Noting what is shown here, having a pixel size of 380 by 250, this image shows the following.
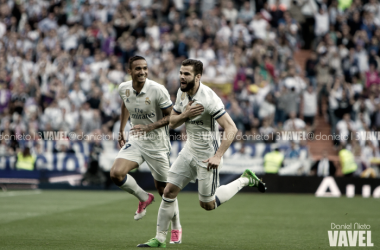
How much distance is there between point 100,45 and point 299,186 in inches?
389

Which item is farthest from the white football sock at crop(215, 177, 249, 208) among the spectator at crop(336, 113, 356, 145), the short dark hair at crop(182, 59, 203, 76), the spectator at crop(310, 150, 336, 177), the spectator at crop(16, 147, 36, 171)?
the spectator at crop(16, 147, 36, 171)

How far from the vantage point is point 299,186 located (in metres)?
18.3

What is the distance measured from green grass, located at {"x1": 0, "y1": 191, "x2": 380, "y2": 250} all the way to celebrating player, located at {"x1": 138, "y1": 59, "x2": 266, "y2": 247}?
56cm

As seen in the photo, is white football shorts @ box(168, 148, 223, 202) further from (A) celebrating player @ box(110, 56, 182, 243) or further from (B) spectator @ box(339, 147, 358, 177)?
(B) spectator @ box(339, 147, 358, 177)

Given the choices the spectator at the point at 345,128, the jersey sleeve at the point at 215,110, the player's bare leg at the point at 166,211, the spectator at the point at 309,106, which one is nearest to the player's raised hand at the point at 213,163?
the jersey sleeve at the point at 215,110

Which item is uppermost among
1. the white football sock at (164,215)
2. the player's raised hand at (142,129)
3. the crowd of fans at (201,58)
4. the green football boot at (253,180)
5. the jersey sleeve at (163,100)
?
the crowd of fans at (201,58)

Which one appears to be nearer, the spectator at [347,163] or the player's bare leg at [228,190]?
the player's bare leg at [228,190]

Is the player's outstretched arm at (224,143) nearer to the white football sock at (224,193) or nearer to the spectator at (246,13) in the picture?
the white football sock at (224,193)

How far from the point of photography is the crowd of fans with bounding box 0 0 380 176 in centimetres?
1933

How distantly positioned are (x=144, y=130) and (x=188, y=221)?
10.6 ft

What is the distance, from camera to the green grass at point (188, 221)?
7816mm

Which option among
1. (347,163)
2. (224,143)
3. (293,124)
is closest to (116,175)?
(224,143)

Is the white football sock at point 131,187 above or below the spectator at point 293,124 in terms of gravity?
below

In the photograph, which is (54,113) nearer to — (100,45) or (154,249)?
(100,45)
